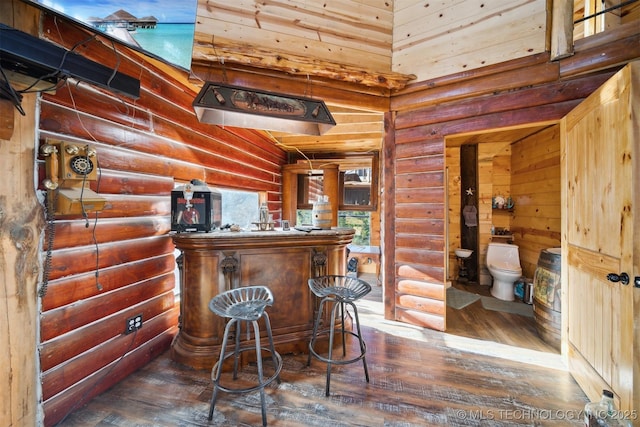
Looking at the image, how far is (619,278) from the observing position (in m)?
1.53

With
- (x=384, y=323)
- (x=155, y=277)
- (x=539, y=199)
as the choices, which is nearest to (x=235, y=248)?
(x=155, y=277)

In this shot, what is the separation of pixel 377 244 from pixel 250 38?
168 inches

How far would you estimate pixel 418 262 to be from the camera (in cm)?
291

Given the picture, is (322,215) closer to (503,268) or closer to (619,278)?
(619,278)

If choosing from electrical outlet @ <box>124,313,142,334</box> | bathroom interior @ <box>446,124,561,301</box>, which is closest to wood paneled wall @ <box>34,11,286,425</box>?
electrical outlet @ <box>124,313,142,334</box>

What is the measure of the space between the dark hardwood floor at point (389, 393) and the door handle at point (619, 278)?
96cm

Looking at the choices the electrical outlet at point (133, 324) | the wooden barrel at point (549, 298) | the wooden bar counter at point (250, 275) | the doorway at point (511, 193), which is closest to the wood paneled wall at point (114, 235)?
the electrical outlet at point (133, 324)

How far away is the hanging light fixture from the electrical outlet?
5.75ft

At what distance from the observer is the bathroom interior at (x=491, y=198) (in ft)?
13.3

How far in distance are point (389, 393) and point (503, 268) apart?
121 inches

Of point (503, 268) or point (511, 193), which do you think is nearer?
point (503, 268)

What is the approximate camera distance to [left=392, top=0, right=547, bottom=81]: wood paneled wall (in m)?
2.35

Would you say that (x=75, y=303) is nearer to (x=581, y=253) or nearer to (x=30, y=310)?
(x=30, y=310)

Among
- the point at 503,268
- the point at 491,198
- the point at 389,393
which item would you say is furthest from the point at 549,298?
the point at 491,198
